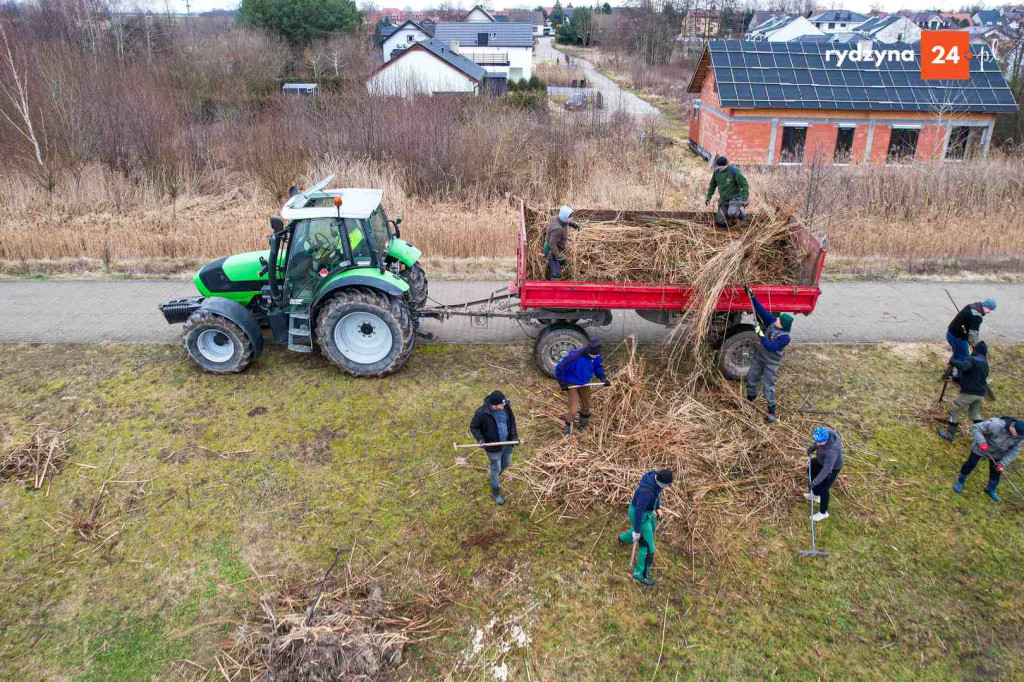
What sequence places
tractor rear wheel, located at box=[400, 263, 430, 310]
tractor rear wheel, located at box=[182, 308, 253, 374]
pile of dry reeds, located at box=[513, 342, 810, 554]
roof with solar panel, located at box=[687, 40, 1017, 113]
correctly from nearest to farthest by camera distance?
pile of dry reeds, located at box=[513, 342, 810, 554], tractor rear wheel, located at box=[182, 308, 253, 374], tractor rear wheel, located at box=[400, 263, 430, 310], roof with solar panel, located at box=[687, 40, 1017, 113]

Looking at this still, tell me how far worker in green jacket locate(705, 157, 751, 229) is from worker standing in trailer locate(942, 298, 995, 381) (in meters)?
2.86

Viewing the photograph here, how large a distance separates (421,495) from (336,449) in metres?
1.25

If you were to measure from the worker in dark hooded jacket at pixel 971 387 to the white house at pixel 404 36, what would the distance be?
49.1 meters

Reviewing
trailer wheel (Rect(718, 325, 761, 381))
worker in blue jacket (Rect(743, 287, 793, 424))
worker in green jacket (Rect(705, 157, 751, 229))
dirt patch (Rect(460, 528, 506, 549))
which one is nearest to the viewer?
dirt patch (Rect(460, 528, 506, 549))

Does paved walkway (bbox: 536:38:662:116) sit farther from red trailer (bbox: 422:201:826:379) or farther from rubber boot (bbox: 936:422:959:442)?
rubber boot (bbox: 936:422:959:442)

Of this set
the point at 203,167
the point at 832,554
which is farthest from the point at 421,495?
the point at 203,167

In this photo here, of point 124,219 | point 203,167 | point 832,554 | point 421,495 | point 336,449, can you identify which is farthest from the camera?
point 203,167

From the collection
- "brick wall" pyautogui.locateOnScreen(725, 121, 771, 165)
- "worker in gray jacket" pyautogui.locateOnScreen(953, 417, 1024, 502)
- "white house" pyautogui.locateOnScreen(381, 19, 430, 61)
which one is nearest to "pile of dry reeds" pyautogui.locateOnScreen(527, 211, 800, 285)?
"worker in gray jacket" pyautogui.locateOnScreen(953, 417, 1024, 502)

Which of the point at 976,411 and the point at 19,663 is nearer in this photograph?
the point at 19,663

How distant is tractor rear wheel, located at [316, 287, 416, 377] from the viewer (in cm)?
789

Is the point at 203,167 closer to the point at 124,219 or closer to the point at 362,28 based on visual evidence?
the point at 124,219

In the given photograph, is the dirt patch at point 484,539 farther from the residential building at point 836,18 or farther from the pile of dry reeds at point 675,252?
the residential building at point 836,18

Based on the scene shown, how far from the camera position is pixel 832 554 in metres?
5.74

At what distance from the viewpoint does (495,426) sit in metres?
5.95
